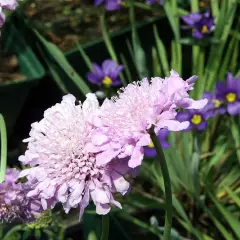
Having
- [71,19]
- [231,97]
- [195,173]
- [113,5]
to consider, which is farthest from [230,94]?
[71,19]

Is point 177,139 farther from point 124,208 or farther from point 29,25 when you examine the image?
point 29,25

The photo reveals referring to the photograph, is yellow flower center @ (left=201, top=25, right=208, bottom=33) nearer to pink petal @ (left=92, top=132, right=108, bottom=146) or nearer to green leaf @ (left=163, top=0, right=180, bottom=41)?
green leaf @ (left=163, top=0, right=180, bottom=41)

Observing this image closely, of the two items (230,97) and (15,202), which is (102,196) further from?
(230,97)

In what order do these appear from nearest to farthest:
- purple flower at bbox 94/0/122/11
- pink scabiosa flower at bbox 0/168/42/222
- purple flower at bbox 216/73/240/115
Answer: pink scabiosa flower at bbox 0/168/42/222 < purple flower at bbox 216/73/240/115 < purple flower at bbox 94/0/122/11

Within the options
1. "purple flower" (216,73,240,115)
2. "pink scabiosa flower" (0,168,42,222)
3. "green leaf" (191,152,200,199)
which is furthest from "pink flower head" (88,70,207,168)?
"purple flower" (216,73,240,115)

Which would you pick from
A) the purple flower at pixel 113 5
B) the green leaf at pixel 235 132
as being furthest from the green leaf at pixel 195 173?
the purple flower at pixel 113 5

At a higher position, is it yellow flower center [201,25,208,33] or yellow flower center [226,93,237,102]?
yellow flower center [201,25,208,33]
